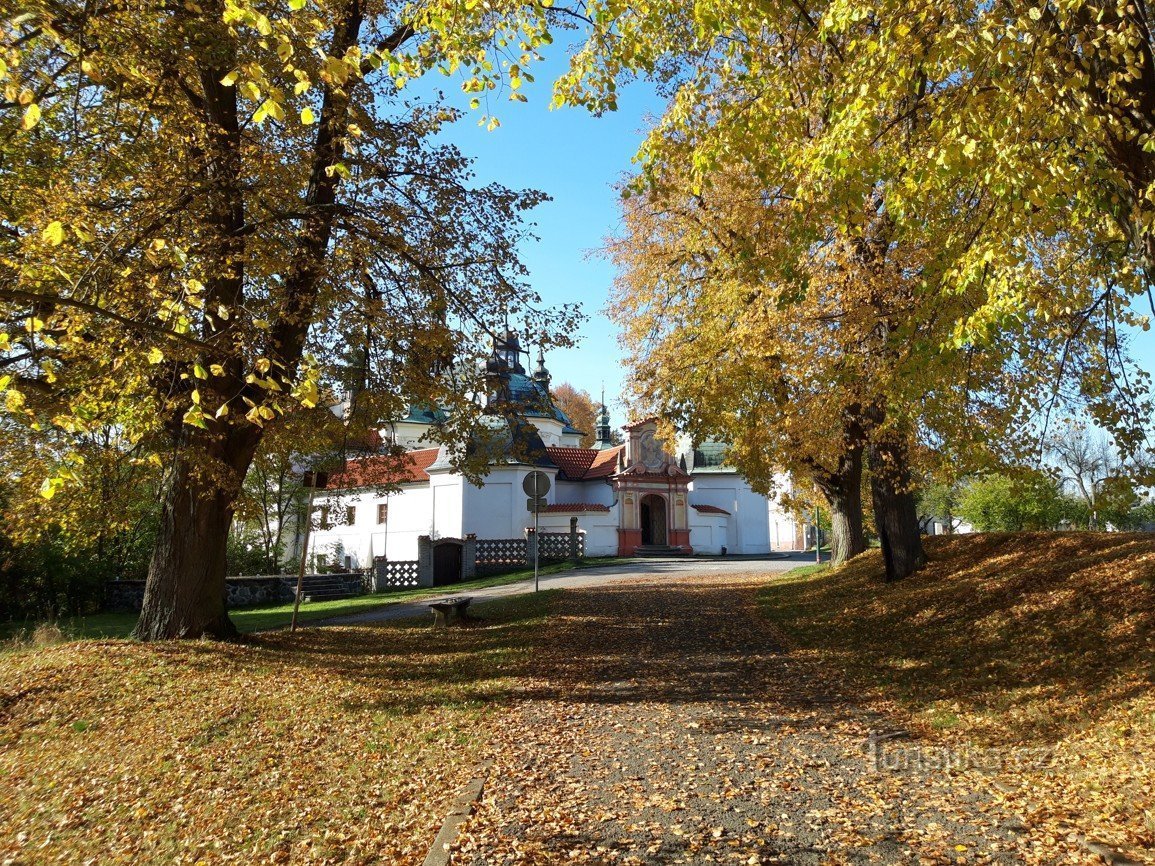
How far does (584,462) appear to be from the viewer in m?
48.6

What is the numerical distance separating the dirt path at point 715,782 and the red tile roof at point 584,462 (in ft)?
121

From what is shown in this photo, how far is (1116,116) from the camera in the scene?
5.48m

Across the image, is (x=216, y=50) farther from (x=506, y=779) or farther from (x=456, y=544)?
(x=456, y=544)

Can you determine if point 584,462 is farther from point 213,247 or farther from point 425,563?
point 213,247

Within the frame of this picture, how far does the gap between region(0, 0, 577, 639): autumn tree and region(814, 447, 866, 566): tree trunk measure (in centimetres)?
1037

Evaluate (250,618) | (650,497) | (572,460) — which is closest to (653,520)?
(650,497)

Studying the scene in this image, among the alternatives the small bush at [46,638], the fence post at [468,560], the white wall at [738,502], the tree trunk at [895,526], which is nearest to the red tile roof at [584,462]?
the white wall at [738,502]

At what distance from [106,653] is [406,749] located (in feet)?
17.2

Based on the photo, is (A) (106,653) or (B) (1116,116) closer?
(B) (1116,116)

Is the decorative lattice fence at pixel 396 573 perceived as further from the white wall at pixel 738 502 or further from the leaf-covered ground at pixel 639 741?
the white wall at pixel 738 502

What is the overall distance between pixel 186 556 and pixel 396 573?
20893 millimetres

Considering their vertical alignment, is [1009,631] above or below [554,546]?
below

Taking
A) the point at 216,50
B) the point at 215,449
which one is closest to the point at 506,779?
the point at 215,449

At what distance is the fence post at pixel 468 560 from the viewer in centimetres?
3359
